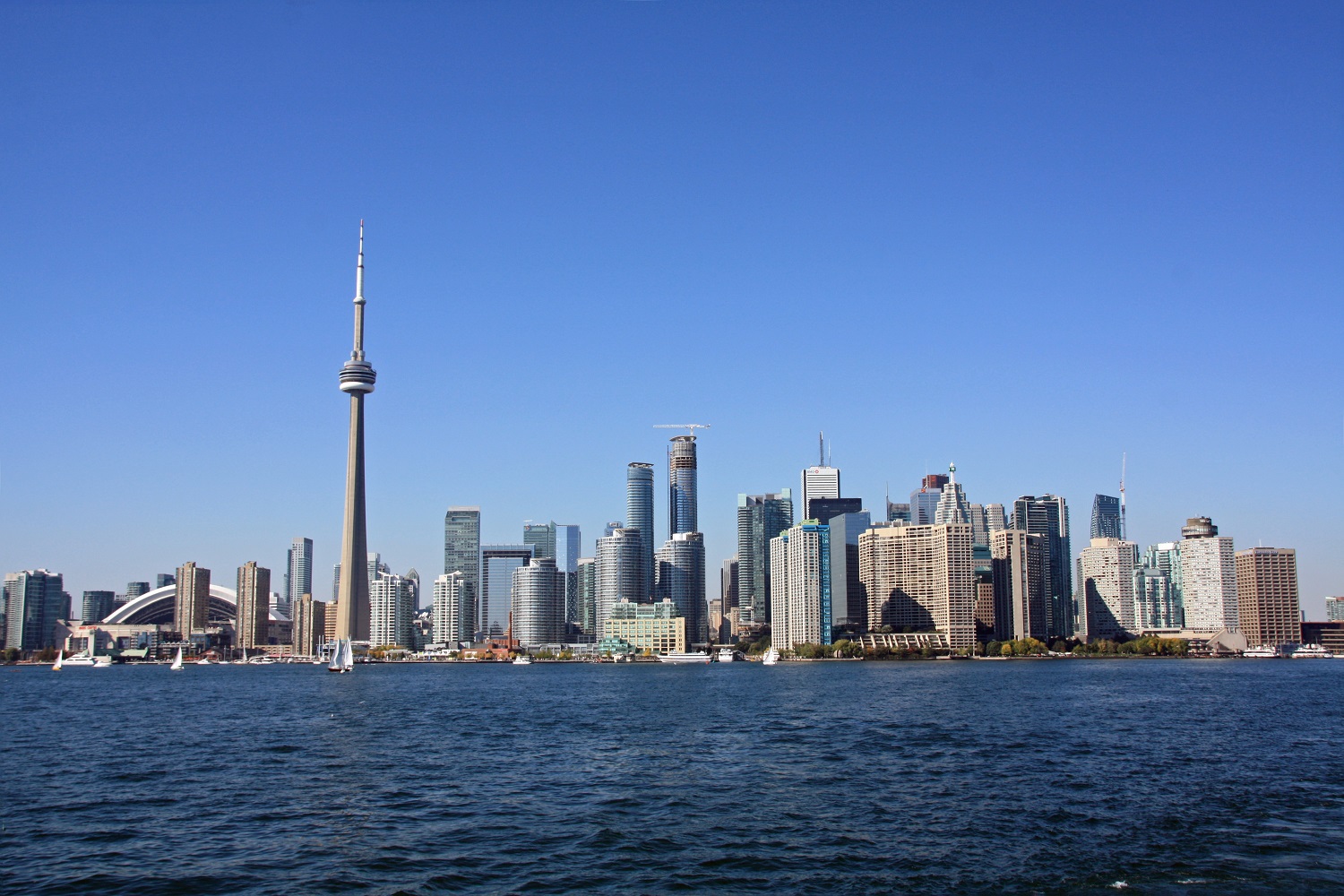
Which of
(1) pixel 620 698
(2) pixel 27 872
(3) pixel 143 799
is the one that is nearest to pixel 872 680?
(1) pixel 620 698

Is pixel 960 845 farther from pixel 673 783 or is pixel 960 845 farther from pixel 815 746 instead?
pixel 815 746

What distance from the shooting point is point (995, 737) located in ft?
234

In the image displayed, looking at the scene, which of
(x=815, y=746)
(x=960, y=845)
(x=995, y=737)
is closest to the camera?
(x=960, y=845)

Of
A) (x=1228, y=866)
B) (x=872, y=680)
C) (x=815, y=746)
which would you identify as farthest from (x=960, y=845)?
(x=872, y=680)

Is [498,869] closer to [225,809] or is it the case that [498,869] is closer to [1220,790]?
[225,809]

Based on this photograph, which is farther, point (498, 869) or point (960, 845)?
point (960, 845)

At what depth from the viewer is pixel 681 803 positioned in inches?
1844

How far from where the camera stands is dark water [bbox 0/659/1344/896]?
34.5 meters

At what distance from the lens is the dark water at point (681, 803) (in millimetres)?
34531

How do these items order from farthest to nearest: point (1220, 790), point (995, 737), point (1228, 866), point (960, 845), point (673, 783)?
point (995, 737) → point (673, 783) → point (1220, 790) → point (960, 845) → point (1228, 866)

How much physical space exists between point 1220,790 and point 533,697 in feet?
298

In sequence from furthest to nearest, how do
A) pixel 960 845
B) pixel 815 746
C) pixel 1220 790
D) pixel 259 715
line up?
pixel 259 715
pixel 815 746
pixel 1220 790
pixel 960 845

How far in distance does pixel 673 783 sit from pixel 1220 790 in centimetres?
2422

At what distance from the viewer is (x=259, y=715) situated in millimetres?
97625
